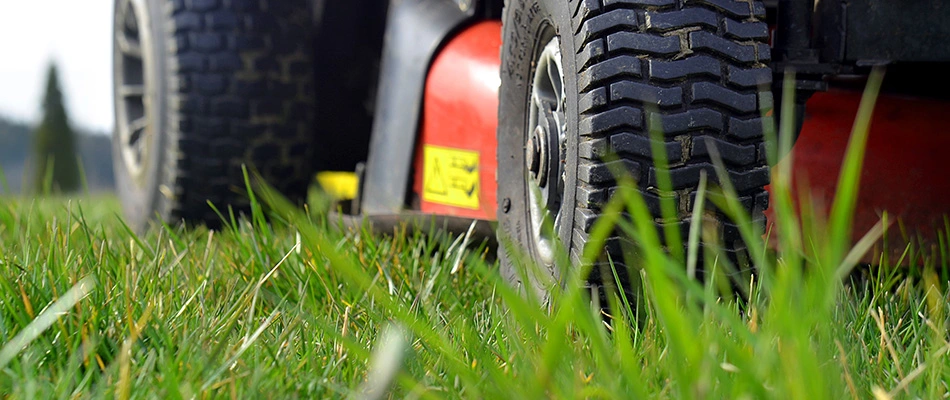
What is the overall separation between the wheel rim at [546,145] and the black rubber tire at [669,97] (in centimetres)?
14

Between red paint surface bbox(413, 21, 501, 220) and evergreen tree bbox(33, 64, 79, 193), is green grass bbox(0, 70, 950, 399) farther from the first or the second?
evergreen tree bbox(33, 64, 79, 193)

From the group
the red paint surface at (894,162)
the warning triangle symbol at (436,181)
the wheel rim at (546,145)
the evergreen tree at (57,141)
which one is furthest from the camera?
the evergreen tree at (57,141)

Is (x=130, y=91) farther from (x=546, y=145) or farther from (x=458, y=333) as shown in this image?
(x=458, y=333)

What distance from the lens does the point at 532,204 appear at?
160 cm

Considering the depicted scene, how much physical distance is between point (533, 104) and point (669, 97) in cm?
40

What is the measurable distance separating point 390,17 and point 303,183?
62cm

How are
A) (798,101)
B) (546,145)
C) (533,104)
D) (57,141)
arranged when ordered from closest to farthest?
1. (798,101)
2. (546,145)
3. (533,104)
4. (57,141)

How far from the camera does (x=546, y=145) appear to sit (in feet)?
4.81

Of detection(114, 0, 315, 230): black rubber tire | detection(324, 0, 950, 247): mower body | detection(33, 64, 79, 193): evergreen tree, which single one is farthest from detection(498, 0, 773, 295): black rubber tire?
detection(33, 64, 79, 193): evergreen tree

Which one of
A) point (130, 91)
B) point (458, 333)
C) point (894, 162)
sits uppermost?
point (130, 91)

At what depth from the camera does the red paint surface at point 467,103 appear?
2.05 metres

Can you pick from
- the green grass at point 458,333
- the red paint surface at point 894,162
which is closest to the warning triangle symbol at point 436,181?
the green grass at point 458,333

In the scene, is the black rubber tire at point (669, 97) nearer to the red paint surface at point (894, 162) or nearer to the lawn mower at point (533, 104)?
the lawn mower at point (533, 104)

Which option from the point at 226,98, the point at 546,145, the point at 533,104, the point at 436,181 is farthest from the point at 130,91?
the point at 546,145
